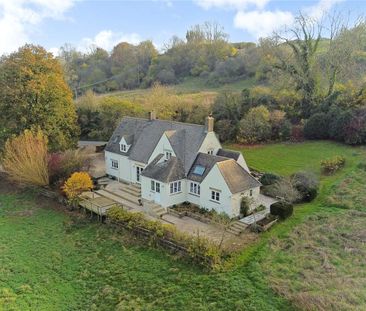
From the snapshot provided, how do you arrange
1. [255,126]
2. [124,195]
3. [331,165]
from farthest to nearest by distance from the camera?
[255,126], [331,165], [124,195]

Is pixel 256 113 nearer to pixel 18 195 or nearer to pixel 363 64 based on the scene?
pixel 18 195

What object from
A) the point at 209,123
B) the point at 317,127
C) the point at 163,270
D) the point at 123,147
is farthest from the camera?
the point at 317,127

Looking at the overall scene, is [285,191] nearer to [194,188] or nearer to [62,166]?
[194,188]

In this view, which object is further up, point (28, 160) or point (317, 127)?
point (317, 127)

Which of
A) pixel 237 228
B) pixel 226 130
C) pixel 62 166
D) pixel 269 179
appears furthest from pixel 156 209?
pixel 226 130

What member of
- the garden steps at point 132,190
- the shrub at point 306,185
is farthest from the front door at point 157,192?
the shrub at point 306,185

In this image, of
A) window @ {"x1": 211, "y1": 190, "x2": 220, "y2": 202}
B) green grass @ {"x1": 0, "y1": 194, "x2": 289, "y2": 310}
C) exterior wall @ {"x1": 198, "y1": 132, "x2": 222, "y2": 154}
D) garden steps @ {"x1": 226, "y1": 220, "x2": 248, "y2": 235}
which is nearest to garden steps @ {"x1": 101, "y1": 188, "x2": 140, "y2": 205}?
green grass @ {"x1": 0, "y1": 194, "x2": 289, "y2": 310}

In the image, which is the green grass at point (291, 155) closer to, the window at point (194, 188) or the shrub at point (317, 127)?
the shrub at point (317, 127)

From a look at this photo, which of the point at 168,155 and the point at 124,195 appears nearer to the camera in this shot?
the point at 168,155

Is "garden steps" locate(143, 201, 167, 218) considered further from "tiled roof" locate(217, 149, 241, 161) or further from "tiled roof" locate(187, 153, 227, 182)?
"tiled roof" locate(217, 149, 241, 161)
